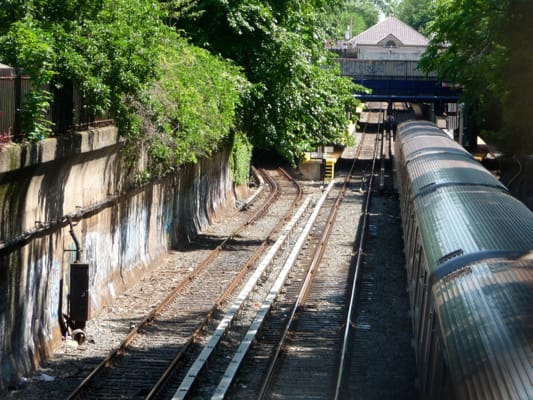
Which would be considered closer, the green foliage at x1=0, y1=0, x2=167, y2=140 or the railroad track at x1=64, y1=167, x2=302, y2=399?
the railroad track at x1=64, y1=167, x2=302, y2=399

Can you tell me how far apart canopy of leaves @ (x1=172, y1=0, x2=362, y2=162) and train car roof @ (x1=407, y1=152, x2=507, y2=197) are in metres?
3.99

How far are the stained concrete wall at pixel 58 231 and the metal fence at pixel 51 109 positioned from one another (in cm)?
30

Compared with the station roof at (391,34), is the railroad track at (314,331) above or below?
below

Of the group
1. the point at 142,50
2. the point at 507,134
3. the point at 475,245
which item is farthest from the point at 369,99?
the point at 475,245

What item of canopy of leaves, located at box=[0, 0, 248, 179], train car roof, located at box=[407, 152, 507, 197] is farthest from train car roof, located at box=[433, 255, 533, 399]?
canopy of leaves, located at box=[0, 0, 248, 179]

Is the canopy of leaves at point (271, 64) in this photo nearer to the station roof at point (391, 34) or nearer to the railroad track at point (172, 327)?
the railroad track at point (172, 327)

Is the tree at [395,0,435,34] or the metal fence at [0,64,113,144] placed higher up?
the tree at [395,0,435,34]

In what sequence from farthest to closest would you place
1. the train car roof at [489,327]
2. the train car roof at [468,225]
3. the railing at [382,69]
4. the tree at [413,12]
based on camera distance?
1. the tree at [413,12]
2. the railing at [382,69]
3. the train car roof at [468,225]
4. the train car roof at [489,327]

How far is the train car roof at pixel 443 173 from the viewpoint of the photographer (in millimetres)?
16500

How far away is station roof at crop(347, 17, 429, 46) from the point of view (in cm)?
9647

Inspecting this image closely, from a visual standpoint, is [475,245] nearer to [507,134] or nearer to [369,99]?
[507,134]

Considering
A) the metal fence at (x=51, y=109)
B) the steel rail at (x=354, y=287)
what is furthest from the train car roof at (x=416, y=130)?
the metal fence at (x=51, y=109)

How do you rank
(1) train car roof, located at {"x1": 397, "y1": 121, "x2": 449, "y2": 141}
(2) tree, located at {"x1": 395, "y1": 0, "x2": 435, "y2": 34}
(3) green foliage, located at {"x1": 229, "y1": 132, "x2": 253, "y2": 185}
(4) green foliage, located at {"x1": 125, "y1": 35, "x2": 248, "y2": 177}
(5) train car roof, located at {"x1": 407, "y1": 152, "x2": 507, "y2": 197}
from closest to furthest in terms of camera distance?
1. (5) train car roof, located at {"x1": 407, "y1": 152, "x2": 507, "y2": 197}
2. (4) green foliage, located at {"x1": 125, "y1": 35, "x2": 248, "y2": 177}
3. (3) green foliage, located at {"x1": 229, "y1": 132, "x2": 253, "y2": 185}
4. (1) train car roof, located at {"x1": 397, "y1": 121, "x2": 449, "y2": 141}
5. (2) tree, located at {"x1": 395, "y1": 0, "x2": 435, "y2": 34}

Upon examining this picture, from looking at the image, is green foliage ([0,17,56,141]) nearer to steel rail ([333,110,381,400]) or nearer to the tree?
steel rail ([333,110,381,400])
